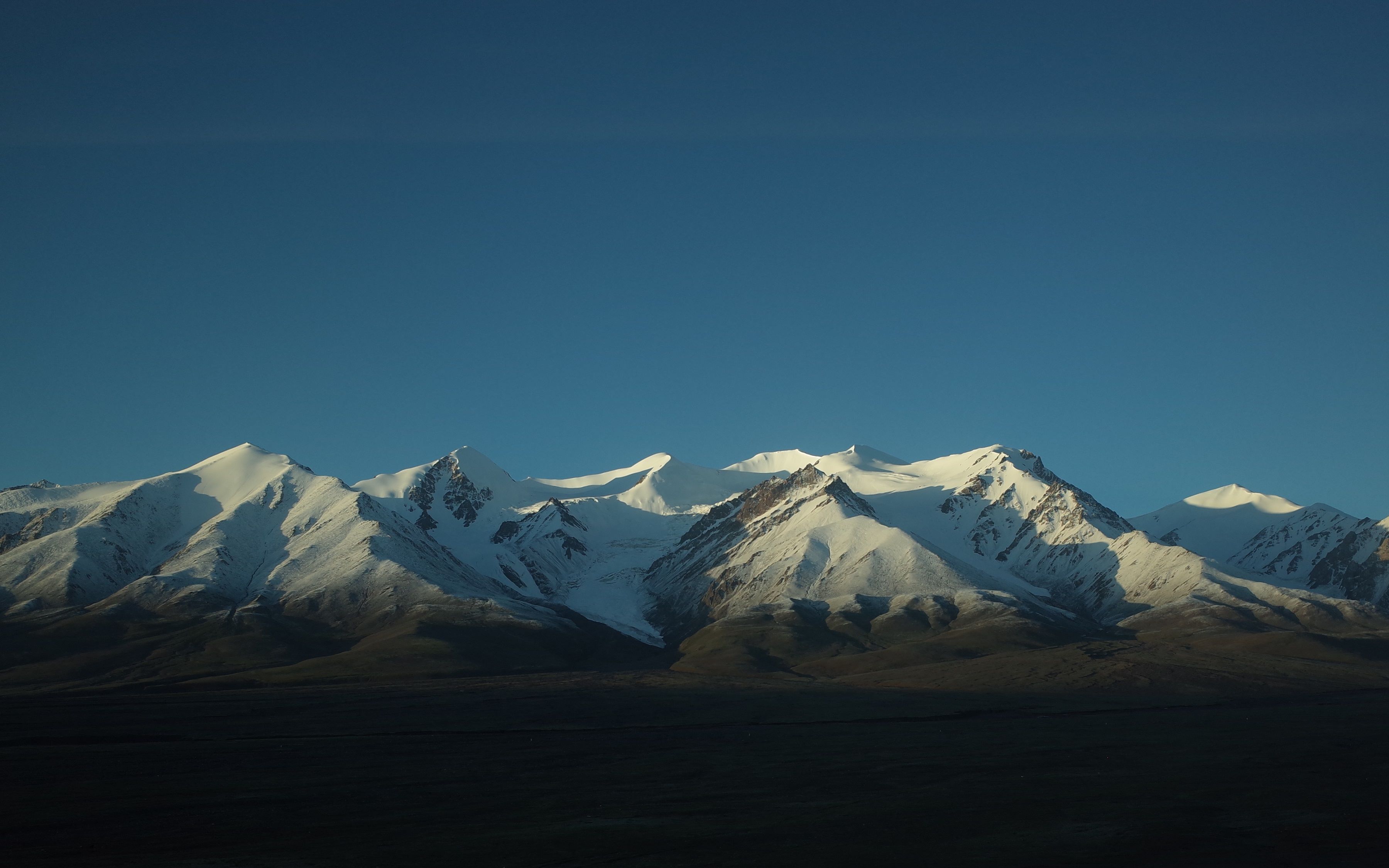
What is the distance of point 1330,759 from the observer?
10738 cm

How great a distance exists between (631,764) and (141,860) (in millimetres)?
50258

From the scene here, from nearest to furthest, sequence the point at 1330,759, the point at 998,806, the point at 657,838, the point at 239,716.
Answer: the point at 657,838, the point at 998,806, the point at 1330,759, the point at 239,716

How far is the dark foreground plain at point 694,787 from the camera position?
7050 cm

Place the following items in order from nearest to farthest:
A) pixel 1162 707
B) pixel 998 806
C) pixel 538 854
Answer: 1. pixel 538 854
2. pixel 998 806
3. pixel 1162 707

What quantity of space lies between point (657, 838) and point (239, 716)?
106619mm

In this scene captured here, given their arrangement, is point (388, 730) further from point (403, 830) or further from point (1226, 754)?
point (1226, 754)

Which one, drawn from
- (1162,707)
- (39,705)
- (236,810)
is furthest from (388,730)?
(1162,707)

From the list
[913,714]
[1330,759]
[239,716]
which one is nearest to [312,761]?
[239,716]

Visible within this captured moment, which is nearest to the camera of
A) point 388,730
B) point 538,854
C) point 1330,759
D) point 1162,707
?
point 538,854

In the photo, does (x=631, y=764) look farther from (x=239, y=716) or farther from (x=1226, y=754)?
(x=239, y=716)

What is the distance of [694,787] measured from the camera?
314ft

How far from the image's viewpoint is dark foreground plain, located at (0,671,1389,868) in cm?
7050

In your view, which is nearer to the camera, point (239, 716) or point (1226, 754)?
point (1226, 754)

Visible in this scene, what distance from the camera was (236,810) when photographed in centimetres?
8669
